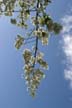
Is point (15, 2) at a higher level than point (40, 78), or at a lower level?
higher

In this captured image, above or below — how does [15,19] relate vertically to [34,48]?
above

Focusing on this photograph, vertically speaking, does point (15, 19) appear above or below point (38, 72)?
above

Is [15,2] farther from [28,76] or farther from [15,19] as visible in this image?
[28,76]

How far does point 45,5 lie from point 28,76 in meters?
2.76

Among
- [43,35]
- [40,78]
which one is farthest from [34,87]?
[43,35]

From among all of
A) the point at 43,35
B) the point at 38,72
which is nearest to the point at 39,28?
the point at 43,35

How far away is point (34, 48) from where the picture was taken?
19.5m

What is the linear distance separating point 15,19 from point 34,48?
1789mm

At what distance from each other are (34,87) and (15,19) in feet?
9.41

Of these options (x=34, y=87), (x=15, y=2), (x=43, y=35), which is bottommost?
(x=34, y=87)

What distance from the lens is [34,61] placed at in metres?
19.7

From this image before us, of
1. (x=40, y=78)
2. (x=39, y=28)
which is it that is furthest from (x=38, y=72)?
(x=39, y=28)

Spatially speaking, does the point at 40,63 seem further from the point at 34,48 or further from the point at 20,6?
the point at 20,6

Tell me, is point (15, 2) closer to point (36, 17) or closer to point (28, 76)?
point (36, 17)
